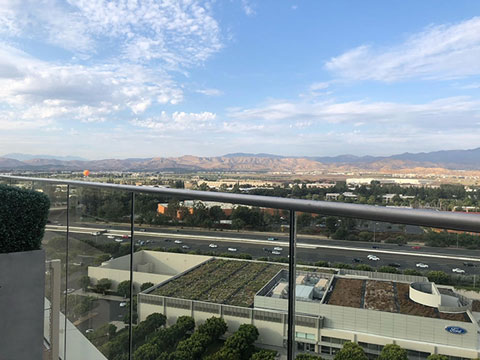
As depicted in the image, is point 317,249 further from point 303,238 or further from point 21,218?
point 21,218

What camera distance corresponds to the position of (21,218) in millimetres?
2381

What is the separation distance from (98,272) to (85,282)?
171mm

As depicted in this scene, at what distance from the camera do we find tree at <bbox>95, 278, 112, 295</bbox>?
2.50 metres

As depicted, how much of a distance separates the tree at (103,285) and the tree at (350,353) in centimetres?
179

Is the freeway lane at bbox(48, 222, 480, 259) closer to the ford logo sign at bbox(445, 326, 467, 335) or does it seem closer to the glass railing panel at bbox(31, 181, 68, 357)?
the ford logo sign at bbox(445, 326, 467, 335)

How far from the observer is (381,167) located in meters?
24.6

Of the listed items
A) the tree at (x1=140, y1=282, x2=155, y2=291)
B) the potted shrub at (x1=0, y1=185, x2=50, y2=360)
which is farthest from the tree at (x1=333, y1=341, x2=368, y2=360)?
the potted shrub at (x1=0, y1=185, x2=50, y2=360)

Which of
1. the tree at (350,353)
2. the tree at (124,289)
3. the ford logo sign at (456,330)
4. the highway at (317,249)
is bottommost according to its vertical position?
the tree at (124,289)

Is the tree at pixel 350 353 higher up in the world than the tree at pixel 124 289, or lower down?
higher up

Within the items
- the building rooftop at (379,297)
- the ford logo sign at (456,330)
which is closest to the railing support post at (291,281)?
the building rooftop at (379,297)

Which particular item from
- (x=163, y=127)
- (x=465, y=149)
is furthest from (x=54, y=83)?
(x=465, y=149)

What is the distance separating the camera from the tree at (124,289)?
7.60 feet

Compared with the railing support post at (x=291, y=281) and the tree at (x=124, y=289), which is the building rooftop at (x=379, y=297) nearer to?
the railing support post at (x=291, y=281)

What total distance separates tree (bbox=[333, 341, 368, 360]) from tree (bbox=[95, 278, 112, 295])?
1.79 metres
